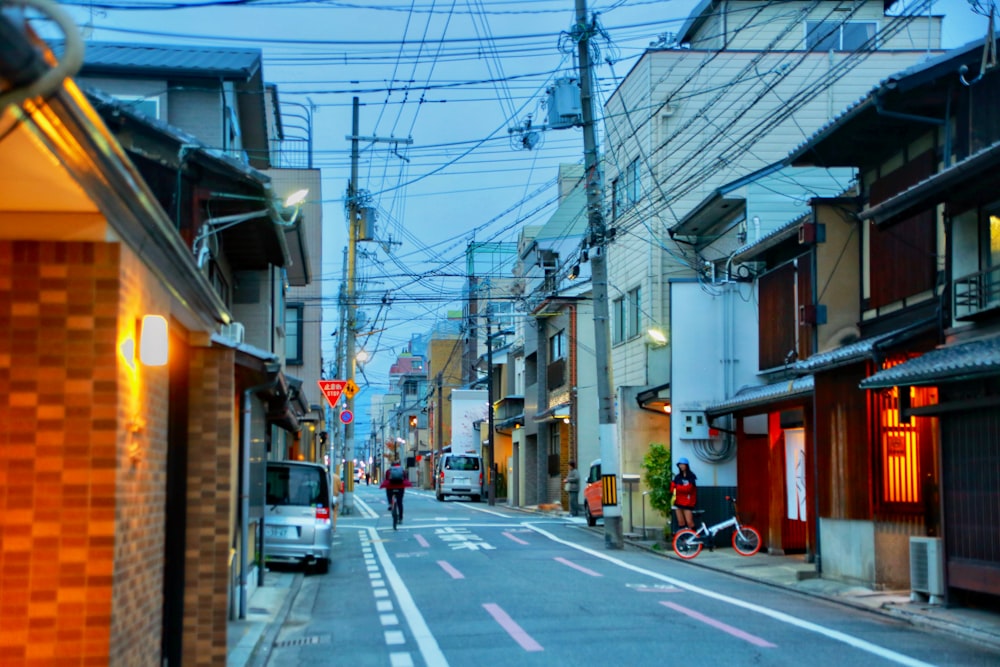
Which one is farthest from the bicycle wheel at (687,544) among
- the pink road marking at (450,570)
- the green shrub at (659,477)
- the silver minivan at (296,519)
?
the silver minivan at (296,519)

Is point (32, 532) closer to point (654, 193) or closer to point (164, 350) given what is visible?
point (164, 350)

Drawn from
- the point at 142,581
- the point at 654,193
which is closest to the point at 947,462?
the point at 142,581

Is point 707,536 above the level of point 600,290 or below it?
below

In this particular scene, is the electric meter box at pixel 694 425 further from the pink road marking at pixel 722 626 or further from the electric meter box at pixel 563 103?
the pink road marking at pixel 722 626

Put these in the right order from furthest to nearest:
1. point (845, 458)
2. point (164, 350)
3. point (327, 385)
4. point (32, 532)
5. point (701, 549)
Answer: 1. point (327, 385)
2. point (701, 549)
3. point (845, 458)
4. point (164, 350)
5. point (32, 532)

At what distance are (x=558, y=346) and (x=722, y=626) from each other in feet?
106

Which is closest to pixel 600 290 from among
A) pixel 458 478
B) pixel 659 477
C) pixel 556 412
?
pixel 659 477

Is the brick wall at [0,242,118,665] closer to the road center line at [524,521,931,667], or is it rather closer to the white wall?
the road center line at [524,521,931,667]

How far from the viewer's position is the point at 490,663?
1042cm

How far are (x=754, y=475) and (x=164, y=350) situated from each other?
19.5m

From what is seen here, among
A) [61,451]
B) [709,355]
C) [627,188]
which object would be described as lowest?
[61,451]

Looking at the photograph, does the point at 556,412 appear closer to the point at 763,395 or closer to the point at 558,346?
the point at 558,346

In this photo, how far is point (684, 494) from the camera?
74.6ft

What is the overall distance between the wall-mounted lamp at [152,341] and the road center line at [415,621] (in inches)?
197
